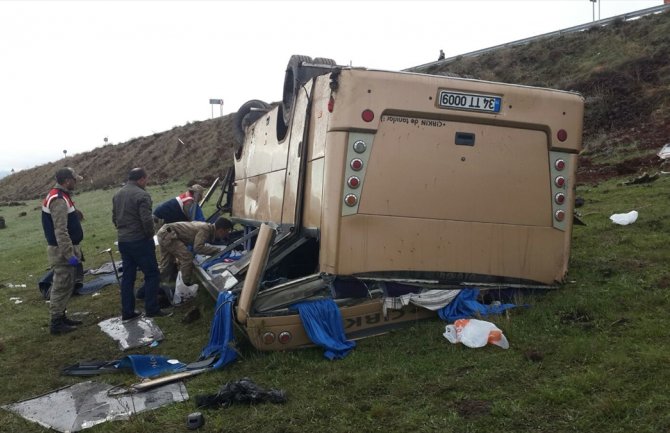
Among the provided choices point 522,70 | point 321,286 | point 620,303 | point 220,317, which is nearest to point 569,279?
point 620,303

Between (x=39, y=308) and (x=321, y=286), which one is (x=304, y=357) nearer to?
→ (x=321, y=286)

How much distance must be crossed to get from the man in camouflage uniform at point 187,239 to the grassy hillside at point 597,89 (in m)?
8.94

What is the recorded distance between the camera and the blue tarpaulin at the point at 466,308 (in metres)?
4.98

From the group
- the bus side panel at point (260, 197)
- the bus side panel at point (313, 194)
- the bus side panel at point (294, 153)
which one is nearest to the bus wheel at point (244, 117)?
the bus side panel at point (260, 197)

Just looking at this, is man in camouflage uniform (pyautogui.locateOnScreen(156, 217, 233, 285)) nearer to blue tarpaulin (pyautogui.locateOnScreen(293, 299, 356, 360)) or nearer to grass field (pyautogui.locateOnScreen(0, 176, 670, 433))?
grass field (pyautogui.locateOnScreen(0, 176, 670, 433))

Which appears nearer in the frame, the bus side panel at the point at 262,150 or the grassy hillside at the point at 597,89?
the bus side panel at the point at 262,150

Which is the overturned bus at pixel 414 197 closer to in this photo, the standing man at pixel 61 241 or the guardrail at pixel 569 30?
the standing man at pixel 61 241

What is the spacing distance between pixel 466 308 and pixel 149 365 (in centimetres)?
275

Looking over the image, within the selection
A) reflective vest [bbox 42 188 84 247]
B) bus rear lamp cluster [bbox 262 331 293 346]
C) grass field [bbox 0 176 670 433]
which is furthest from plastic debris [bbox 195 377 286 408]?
reflective vest [bbox 42 188 84 247]

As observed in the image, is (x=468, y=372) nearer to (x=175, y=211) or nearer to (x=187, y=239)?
(x=187, y=239)

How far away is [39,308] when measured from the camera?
8.28 meters

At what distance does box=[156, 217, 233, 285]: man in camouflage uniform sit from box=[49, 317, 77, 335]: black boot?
1.44m

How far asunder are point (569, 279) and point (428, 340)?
1.87 meters

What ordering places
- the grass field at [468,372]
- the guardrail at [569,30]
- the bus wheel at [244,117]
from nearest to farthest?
the grass field at [468,372], the bus wheel at [244,117], the guardrail at [569,30]
